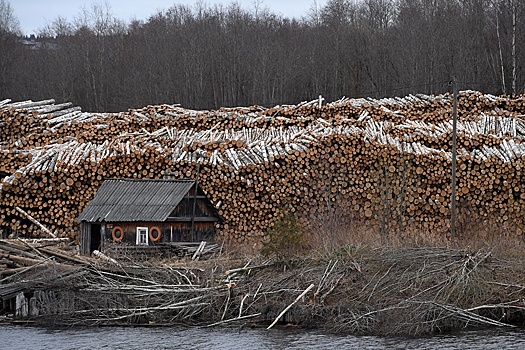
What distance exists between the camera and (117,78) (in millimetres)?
53344

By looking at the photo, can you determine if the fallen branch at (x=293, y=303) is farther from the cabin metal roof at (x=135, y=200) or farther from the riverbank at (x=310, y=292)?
the cabin metal roof at (x=135, y=200)

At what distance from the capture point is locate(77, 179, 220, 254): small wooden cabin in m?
27.3

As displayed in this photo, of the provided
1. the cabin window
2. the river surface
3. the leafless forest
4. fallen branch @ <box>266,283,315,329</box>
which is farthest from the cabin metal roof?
A: the leafless forest

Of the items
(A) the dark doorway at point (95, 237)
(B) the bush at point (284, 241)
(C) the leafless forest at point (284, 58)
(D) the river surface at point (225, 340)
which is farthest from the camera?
(C) the leafless forest at point (284, 58)

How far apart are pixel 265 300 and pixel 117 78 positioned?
111ft

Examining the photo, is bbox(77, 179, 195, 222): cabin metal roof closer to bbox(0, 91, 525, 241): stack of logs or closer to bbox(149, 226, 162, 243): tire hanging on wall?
bbox(149, 226, 162, 243): tire hanging on wall

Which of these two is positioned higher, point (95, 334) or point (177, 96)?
point (177, 96)

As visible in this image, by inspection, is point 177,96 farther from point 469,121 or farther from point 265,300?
point 265,300

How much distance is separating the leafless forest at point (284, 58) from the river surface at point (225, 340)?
23.6 meters

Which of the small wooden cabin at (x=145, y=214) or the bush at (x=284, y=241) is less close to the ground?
the small wooden cabin at (x=145, y=214)

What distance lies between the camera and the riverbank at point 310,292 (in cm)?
2056

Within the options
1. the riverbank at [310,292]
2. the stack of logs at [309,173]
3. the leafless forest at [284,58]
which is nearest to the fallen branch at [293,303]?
the riverbank at [310,292]

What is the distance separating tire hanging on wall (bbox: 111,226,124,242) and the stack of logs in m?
3.19

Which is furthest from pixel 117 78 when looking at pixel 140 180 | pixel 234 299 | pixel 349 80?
pixel 234 299
